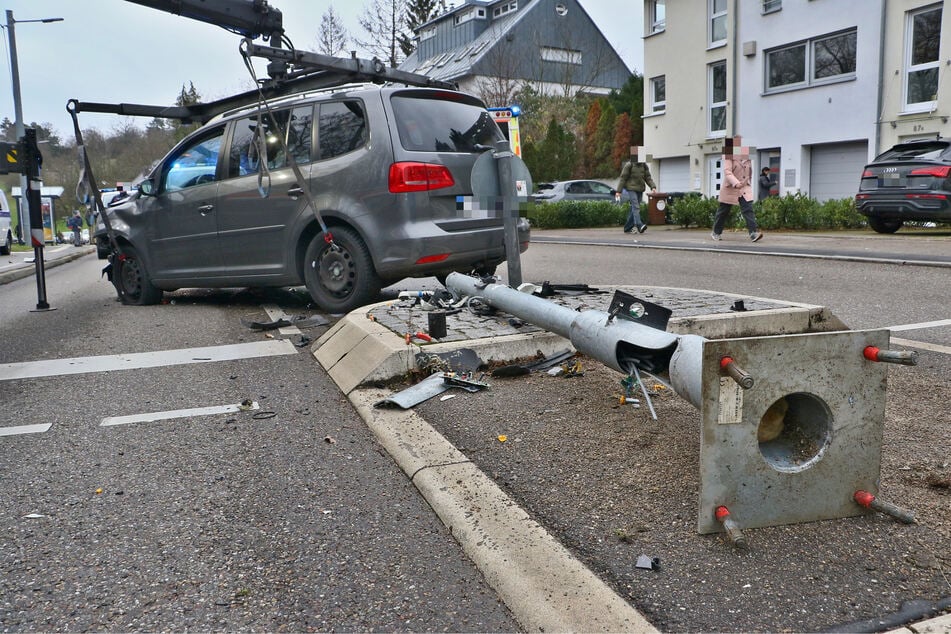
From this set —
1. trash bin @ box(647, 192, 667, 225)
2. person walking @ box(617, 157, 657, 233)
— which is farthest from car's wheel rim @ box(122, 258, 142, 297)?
trash bin @ box(647, 192, 667, 225)

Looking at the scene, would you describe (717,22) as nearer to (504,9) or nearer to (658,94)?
(658,94)

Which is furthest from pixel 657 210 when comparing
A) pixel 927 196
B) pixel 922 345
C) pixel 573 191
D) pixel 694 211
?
pixel 922 345

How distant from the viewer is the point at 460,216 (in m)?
7.36

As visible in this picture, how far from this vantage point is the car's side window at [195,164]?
329 inches

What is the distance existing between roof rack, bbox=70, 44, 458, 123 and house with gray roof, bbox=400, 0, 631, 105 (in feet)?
104

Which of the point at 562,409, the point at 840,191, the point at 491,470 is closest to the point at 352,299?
the point at 562,409

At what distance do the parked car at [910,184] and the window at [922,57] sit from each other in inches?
268

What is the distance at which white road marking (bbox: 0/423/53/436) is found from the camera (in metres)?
4.38

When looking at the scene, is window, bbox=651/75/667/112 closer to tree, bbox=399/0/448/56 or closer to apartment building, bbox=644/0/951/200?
apartment building, bbox=644/0/951/200

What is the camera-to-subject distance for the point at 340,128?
24.3 ft

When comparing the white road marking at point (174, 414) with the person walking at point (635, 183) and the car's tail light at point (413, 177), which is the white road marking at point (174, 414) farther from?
the person walking at point (635, 183)

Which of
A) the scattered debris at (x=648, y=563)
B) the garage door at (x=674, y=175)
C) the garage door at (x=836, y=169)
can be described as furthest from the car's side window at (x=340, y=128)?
the garage door at (x=674, y=175)

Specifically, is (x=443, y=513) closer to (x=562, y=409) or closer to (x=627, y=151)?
(x=562, y=409)

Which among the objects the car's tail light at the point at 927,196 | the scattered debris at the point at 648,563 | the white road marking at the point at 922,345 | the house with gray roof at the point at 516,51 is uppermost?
the house with gray roof at the point at 516,51
